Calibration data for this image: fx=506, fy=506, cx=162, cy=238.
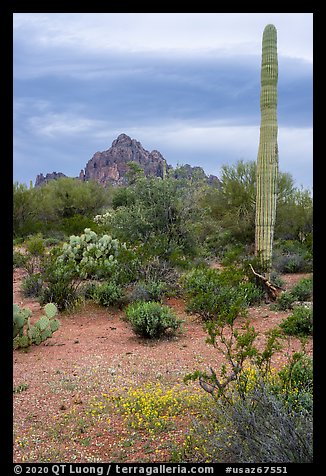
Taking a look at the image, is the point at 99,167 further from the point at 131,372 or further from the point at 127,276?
the point at 131,372

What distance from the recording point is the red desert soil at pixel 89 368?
14.2 ft

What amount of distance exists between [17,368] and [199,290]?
386 centimetres

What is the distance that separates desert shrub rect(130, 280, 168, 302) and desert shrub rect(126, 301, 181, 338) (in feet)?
6.04

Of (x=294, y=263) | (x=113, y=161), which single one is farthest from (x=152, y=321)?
(x=113, y=161)

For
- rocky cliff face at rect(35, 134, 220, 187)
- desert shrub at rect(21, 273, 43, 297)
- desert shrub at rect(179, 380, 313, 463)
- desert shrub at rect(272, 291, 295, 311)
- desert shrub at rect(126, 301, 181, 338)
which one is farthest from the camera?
rocky cliff face at rect(35, 134, 220, 187)

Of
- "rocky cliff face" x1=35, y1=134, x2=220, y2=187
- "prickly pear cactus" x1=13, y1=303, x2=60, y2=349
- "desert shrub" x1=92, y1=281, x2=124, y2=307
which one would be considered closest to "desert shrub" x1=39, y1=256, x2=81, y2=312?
"desert shrub" x1=92, y1=281, x2=124, y2=307

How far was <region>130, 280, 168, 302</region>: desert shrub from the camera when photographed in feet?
34.0

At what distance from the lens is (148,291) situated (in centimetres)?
1048

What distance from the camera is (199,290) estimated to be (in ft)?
31.2

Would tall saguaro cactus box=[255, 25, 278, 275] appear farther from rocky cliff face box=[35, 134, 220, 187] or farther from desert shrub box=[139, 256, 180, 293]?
rocky cliff face box=[35, 134, 220, 187]

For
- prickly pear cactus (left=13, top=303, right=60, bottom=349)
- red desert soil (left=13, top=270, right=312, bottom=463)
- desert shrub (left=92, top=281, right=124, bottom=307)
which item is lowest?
red desert soil (left=13, top=270, right=312, bottom=463)

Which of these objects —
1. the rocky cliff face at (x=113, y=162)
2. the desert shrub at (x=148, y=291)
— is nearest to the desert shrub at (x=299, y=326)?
the desert shrub at (x=148, y=291)
